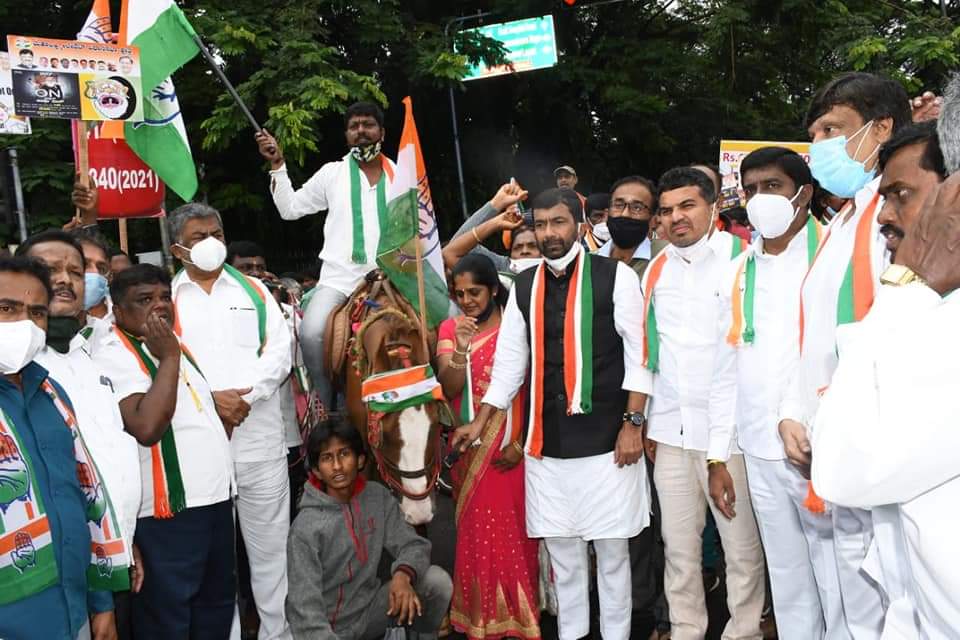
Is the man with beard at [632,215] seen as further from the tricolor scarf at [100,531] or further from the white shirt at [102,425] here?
the tricolor scarf at [100,531]

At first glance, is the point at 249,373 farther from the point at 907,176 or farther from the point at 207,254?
the point at 907,176

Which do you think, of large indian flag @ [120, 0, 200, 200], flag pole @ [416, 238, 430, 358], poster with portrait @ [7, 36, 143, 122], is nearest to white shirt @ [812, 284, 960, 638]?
flag pole @ [416, 238, 430, 358]

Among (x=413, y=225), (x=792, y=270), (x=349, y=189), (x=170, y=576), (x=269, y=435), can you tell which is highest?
(x=349, y=189)

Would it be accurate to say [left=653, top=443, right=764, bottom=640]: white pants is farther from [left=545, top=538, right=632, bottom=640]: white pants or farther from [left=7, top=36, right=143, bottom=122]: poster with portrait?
[left=7, top=36, right=143, bottom=122]: poster with portrait

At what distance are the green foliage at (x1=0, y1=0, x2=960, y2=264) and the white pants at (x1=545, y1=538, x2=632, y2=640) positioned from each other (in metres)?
7.78

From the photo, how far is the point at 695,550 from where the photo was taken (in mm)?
4324

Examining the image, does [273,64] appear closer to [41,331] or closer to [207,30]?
[207,30]

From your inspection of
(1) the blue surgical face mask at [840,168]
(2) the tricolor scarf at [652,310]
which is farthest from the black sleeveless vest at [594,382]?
(1) the blue surgical face mask at [840,168]

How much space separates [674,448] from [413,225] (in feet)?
6.17

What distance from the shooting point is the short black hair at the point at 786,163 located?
389cm

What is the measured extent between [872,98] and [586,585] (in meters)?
2.73

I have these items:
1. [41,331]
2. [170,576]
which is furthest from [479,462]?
[41,331]

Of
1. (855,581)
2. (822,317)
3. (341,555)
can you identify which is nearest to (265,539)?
(341,555)

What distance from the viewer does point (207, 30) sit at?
11.7 metres
